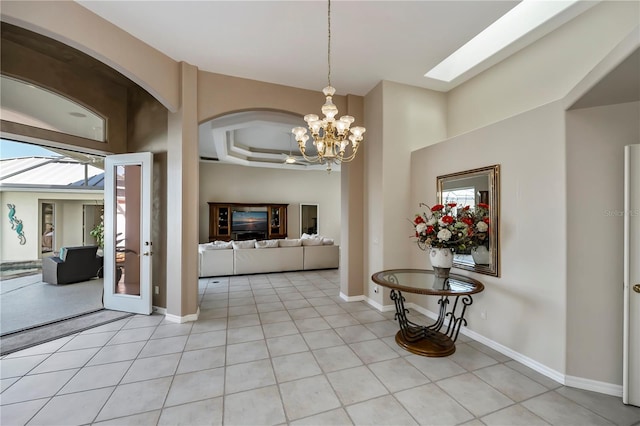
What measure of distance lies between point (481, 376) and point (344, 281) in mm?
2503

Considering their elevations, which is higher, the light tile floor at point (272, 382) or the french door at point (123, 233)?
the french door at point (123, 233)

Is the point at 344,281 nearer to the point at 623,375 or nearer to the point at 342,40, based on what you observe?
the point at 623,375

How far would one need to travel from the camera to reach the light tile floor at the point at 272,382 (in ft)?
6.20

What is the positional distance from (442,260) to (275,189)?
7797 mm

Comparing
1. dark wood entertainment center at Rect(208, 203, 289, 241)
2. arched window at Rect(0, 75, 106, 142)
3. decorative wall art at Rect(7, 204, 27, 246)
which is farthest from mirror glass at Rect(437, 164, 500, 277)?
decorative wall art at Rect(7, 204, 27, 246)

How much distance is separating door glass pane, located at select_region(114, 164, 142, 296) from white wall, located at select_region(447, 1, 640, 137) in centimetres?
544

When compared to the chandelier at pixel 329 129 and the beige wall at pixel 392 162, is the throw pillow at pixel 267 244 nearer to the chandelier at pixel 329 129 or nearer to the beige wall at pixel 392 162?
the beige wall at pixel 392 162

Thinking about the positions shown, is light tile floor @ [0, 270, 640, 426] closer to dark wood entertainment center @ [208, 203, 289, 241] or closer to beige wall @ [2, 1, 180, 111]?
beige wall @ [2, 1, 180, 111]

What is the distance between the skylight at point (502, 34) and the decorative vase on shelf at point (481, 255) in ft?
8.72

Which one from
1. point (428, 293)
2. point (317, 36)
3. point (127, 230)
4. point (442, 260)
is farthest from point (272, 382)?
point (317, 36)

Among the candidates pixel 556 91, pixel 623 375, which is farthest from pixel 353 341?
pixel 556 91

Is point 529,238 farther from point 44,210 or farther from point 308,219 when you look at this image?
point 44,210

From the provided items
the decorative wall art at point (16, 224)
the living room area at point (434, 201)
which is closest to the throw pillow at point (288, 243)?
the living room area at point (434, 201)

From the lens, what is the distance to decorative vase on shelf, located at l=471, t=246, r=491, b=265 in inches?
119
